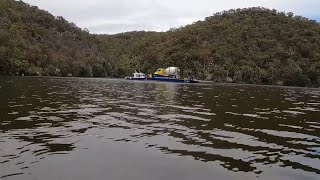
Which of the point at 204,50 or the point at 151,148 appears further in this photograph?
the point at 204,50

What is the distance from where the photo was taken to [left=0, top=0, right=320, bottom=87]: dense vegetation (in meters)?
132

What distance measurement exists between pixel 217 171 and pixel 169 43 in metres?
174

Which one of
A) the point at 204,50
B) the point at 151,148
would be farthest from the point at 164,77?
the point at 151,148

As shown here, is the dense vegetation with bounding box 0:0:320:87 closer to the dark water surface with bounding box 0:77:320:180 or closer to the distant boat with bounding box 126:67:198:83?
the distant boat with bounding box 126:67:198:83

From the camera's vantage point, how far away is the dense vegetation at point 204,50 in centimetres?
13250

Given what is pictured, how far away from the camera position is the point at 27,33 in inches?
5842

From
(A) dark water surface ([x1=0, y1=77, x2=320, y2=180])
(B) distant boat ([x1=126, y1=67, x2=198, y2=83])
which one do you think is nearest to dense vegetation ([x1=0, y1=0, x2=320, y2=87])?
(B) distant boat ([x1=126, y1=67, x2=198, y2=83])

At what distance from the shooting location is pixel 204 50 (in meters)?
164

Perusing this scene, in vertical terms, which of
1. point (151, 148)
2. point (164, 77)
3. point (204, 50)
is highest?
point (204, 50)

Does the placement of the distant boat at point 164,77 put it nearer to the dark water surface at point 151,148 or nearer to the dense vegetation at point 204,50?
the dense vegetation at point 204,50

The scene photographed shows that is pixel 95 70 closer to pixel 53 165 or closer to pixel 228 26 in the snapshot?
pixel 228 26

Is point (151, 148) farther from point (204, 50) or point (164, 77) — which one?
point (204, 50)

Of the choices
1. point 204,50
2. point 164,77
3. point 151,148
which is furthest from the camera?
point 204,50

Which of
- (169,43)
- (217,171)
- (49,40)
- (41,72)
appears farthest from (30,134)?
(169,43)
